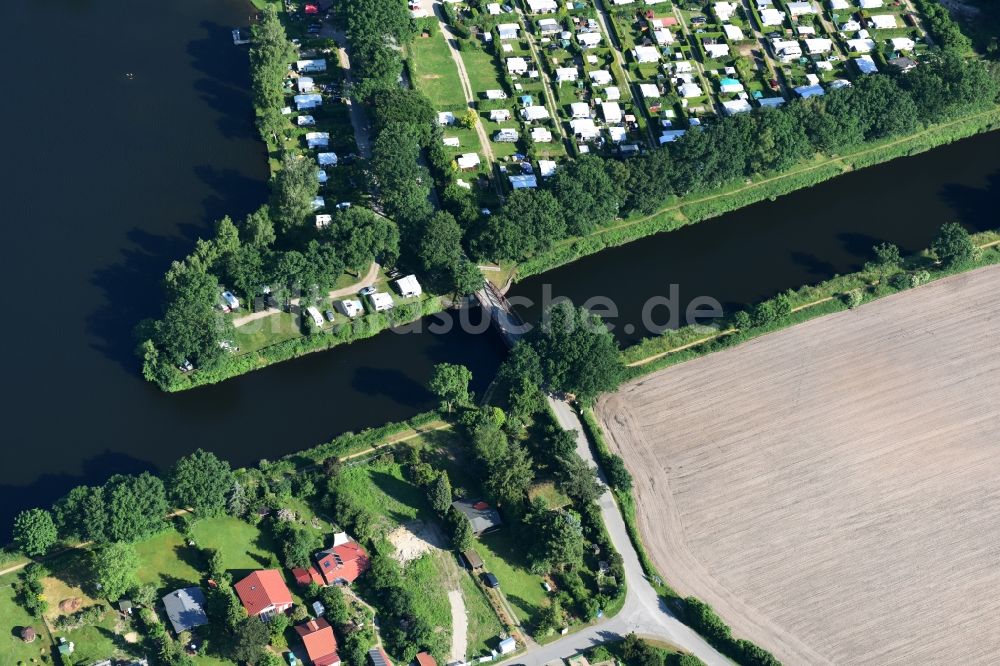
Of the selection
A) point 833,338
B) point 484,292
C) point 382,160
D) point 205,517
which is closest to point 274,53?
point 382,160

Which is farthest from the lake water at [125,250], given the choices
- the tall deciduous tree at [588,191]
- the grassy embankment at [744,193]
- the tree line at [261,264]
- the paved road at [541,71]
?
the paved road at [541,71]

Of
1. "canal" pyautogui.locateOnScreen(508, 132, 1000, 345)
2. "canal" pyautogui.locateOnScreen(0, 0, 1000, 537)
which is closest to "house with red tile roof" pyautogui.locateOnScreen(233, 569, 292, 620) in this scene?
"canal" pyautogui.locateOnScreen(0, 0, 1000, 537)

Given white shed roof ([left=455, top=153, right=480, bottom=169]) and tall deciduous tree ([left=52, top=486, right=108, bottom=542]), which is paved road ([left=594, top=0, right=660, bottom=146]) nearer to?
white shed roof ([left=455, top=153, right=480, bottom=169])

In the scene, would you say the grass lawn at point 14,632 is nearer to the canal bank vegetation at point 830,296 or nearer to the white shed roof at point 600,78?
the canal bank vegetation at point 830,296

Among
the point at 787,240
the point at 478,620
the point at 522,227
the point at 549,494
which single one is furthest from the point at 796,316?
the point at 478,620

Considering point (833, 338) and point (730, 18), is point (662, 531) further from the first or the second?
point (730, 18)
